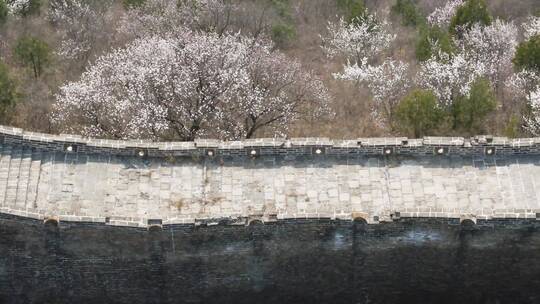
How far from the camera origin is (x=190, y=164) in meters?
48.4

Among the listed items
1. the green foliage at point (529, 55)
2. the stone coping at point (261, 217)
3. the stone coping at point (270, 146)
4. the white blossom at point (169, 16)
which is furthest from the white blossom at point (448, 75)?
the stone coping at point (261, 217)

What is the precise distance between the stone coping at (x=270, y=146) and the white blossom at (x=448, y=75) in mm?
10482

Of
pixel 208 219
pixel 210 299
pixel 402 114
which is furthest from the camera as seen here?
pixel 402 114

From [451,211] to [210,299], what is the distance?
12.3 meters

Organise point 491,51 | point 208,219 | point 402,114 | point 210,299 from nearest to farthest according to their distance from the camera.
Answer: point 208,219, point 210,299, point 402,114, point 491,51

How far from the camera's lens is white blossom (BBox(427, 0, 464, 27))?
67812 millimetres

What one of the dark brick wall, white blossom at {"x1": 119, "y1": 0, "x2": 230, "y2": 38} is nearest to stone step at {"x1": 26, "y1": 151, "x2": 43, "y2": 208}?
the dark brick wall

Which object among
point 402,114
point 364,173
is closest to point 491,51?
point 402,114

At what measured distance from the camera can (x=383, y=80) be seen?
61.5m

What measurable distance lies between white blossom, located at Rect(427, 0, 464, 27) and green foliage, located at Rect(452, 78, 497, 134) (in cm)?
1073

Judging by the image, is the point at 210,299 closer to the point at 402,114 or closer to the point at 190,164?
the point at 190,164

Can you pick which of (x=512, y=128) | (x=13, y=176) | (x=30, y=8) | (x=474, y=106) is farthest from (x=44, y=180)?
(x=512, y=128)

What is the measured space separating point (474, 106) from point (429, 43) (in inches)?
272

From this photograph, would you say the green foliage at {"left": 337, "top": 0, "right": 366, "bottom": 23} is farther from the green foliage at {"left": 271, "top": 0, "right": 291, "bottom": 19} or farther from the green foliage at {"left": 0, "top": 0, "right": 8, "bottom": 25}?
the green foliage at {"left": 0, "top": 0, "right": 8, "bottom": 25}
